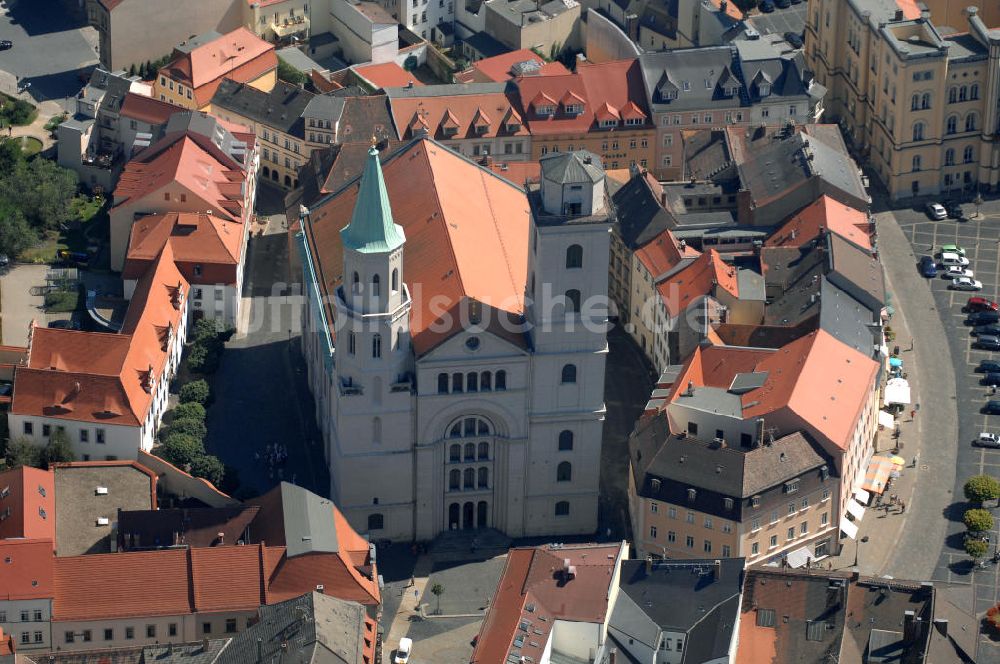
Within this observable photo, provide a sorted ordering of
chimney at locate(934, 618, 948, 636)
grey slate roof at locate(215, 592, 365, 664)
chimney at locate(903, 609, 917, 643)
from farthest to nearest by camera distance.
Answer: chimney at locate(903, 609, 917, 643) → chimney at locate(934, 618, 948, 636) → grey slate roof at locate(215, 592, 365, 664)

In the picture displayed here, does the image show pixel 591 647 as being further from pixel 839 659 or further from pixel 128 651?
pixel 128 651

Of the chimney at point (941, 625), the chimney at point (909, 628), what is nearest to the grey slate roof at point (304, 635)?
the chimney at point (909, 628)

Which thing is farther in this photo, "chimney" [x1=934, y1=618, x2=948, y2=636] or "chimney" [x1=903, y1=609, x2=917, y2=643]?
"chimney" [x1=903, y1=609, x2=917, y2=643]

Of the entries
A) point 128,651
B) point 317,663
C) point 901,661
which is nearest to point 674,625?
point 901,661

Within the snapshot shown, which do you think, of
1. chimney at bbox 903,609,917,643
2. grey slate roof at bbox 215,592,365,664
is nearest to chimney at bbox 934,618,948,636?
chimney at bbox 903,609,917,643

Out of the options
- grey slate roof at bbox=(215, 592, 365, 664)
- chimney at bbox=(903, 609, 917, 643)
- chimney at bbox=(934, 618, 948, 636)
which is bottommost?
chimney at bbox=(903, 609, 917, 643)

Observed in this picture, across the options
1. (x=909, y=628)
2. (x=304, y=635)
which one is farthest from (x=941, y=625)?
(x=304, y=635)

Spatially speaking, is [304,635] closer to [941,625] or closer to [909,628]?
[909,628]

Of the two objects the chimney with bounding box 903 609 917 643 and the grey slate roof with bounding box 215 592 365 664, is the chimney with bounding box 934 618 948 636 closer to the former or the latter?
the chimney with bounding box 903 609 917 643

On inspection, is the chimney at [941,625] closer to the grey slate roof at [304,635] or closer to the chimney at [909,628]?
the chimney at [909,628]
